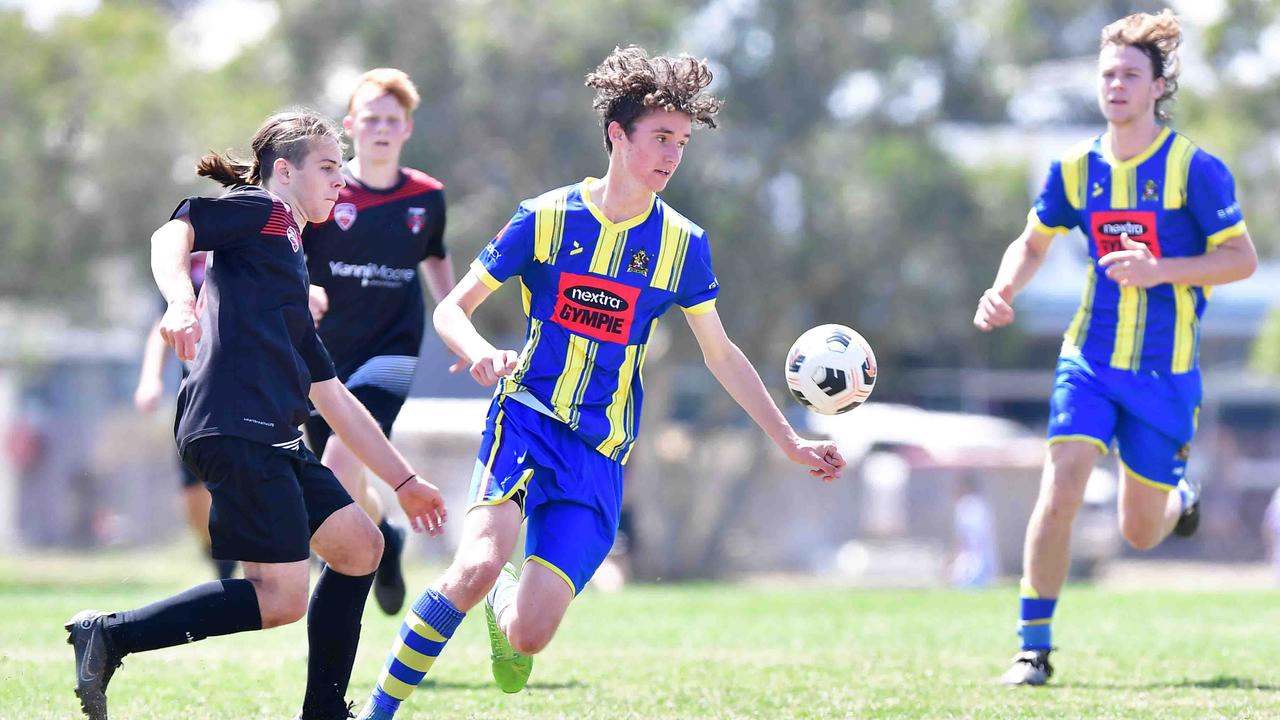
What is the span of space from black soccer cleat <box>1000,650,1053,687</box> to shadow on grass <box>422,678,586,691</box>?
1.84 metres

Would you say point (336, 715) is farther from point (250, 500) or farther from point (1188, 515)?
point (1188, 515)

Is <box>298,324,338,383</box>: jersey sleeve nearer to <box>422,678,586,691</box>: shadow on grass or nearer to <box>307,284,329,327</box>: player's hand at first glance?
<box>307,284,329,327</box>: player's hand

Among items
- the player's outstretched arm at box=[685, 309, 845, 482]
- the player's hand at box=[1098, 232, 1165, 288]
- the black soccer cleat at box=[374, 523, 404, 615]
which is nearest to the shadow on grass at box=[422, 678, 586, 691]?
the black soccer cleat at box=[374, 523, 404, 615]

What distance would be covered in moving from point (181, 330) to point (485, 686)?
2.80 meters

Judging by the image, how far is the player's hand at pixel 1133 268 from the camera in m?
6.81

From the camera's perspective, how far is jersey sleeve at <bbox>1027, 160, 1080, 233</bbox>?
7.44 metres

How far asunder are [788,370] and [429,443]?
24.1m

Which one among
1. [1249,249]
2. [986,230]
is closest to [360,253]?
[1249,249]

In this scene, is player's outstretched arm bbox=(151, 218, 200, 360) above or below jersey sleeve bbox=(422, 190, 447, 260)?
below

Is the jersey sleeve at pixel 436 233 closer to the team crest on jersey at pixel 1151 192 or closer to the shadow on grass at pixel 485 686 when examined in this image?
the shadow on grass at pixel 485 686

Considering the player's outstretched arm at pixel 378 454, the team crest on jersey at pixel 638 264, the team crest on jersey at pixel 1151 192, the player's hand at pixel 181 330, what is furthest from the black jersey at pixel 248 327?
the team crest on jersey at pixel 1151 192

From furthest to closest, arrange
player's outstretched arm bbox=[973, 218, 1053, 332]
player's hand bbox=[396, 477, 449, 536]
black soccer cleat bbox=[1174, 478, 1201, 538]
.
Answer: black soccer cleat bbox=[1174, 478, 1201, 538], player's outstretched arm bbox=[973, 218, 1053, 332], player's hand bbox=[396, 477, 449, 536]

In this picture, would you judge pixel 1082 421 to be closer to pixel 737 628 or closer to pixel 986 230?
pixel 737 628

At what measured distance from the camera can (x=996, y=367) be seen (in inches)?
1492
